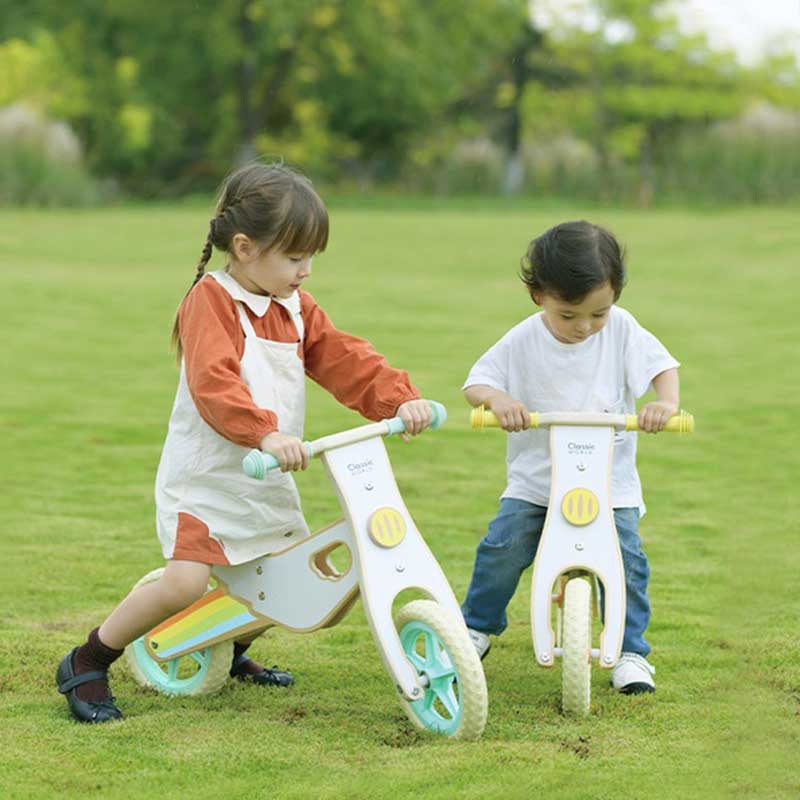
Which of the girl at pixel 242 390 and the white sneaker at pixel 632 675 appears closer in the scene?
the girl at pixel 242 390

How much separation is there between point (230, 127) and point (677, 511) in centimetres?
3623

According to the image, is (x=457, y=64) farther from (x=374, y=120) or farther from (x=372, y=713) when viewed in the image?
(x=372, y=713)

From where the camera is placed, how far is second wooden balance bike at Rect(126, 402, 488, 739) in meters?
3.55

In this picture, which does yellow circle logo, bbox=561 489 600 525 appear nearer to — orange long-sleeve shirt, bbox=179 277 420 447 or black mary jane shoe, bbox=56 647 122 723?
orange long-sleeve shirt, bbox=179 277 420 447

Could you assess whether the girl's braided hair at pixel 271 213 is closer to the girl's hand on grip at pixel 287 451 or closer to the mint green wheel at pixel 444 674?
the girl's hand on grip at pixel 287 451

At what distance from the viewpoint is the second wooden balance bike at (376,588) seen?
3547 mm

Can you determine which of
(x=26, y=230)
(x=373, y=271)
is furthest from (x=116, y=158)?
(x=373, y=271)

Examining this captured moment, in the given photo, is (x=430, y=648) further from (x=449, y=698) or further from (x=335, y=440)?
(x=335, y=440)

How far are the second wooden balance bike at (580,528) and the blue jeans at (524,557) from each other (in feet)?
0.54

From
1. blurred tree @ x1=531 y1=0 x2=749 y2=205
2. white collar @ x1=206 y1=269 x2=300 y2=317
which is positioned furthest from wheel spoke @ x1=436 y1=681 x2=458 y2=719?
blurred tree @ x1=531 y1=0 x2=749 y2=205

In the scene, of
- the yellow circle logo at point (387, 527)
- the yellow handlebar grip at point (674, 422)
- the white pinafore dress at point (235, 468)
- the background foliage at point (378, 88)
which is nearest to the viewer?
the yellow circle logo at point (387, 527)

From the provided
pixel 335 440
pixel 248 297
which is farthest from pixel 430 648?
pixel 248 297

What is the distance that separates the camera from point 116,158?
130ft

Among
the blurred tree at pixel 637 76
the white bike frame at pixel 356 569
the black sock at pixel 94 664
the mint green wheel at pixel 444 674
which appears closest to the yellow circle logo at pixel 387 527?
the white bike frame at pixel 356 569
